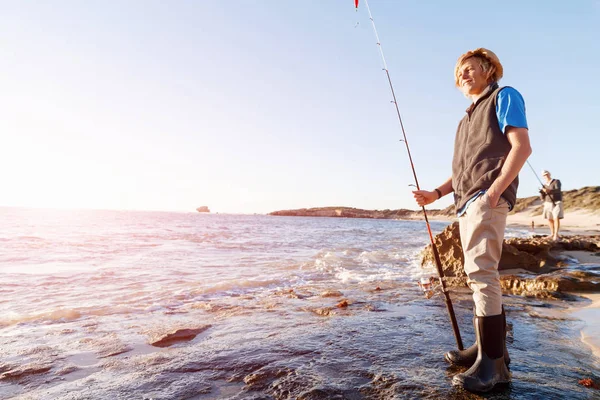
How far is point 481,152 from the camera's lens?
8.86 feet

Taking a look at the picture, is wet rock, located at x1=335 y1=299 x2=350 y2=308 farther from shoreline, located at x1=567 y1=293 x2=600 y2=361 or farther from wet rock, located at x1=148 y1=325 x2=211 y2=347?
shoreline, located at x1=567 y1=293 x2=600 y2=361

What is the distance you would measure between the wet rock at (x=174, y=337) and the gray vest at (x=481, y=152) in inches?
120

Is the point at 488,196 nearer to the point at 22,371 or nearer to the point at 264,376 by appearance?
the point at 264,376

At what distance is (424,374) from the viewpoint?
266cm

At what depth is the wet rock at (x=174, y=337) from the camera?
3.73 metres

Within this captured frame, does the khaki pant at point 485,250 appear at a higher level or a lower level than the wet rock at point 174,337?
higher

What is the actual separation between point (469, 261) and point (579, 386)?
1.07 meters

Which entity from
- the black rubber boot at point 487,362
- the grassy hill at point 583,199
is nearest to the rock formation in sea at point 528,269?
the black rubber boot at point 487,362

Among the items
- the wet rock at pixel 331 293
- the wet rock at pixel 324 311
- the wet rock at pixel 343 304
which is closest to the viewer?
the wet rock at pixel 324 311

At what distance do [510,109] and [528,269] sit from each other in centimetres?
664

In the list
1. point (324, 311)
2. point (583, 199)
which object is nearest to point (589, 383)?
point (324, 311)

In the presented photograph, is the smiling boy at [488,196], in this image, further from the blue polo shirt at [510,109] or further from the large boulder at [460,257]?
the large boulder at [460,257]

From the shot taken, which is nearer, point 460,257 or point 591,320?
point 591,320

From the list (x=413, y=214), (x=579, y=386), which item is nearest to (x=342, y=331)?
(x=579, y=386)
